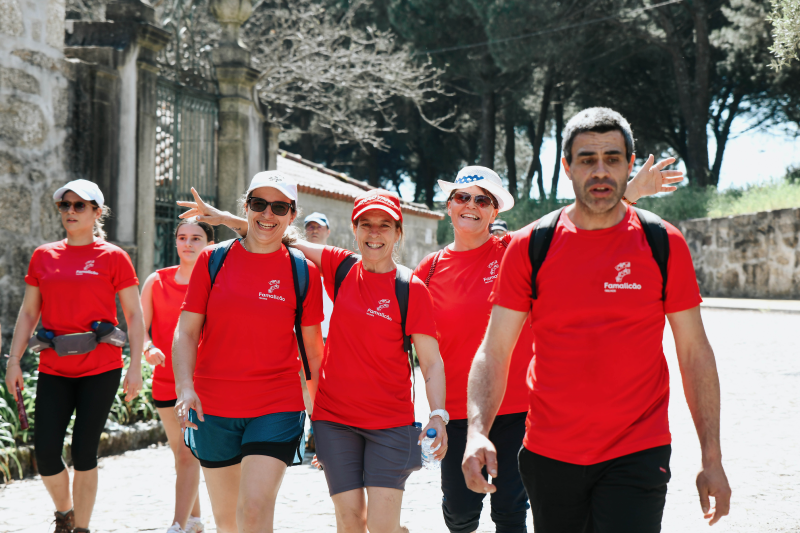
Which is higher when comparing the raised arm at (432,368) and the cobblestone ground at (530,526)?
the raised arm at (432,368)

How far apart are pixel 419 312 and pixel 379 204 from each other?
547 millimetres

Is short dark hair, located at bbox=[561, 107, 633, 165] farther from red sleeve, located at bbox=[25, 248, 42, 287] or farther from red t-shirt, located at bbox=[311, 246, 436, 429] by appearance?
red sleeve, located at bbox=[25, 248, 42, 287]

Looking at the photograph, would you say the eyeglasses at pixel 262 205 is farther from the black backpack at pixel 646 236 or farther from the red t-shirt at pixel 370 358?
the black backpack at pixel 646 236

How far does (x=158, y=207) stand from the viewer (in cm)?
1012

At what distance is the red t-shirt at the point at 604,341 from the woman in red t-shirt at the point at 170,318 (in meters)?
2.79

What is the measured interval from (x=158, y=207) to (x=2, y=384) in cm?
392

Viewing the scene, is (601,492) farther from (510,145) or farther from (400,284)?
(510,145)

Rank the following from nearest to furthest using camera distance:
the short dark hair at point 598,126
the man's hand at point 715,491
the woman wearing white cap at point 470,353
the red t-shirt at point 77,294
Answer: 1. the man's hand at point 715,491
2. the short dark hair at point 598,126
3. the woman wearing white cap at point 470,353
4. the red t-shirt at point 77,294

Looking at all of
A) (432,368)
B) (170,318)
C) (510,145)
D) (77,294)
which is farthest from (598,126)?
(510,145)

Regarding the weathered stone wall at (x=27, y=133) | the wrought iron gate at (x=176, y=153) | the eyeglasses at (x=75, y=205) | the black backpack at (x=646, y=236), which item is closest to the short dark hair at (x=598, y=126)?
the black backpack at (x=646, y=236)

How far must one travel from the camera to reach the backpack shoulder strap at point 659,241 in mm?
2719

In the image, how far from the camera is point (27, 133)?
26.2 ft

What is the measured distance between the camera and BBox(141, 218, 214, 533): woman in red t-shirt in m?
4.99

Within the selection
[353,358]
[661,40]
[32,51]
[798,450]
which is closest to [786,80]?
[661,40]
